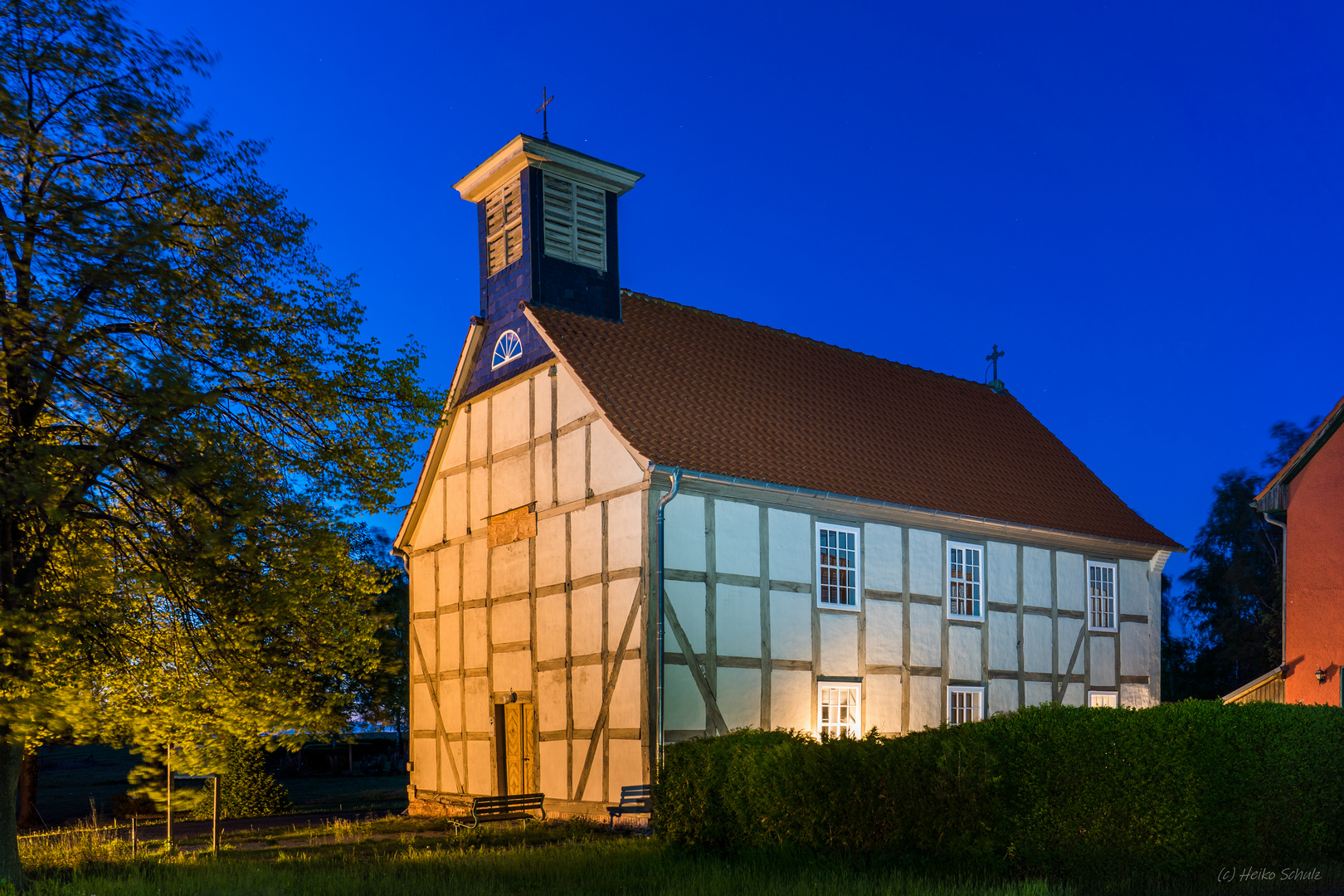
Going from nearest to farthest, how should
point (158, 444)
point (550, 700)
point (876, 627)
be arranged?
point (158, 444)
point (550, 700)
point (876, 627)

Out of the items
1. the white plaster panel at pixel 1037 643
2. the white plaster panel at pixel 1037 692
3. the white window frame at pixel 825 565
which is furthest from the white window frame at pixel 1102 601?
the white window frame at pixel 825 565

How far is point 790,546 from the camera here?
1922 centimetres

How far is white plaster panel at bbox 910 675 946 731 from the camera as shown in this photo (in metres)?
20.5

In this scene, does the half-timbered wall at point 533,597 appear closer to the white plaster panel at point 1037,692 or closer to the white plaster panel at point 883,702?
the white plaster panel at point 883,702

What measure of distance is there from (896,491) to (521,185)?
9.13 m

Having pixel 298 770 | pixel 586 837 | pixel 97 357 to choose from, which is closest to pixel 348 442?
pixel 97 357

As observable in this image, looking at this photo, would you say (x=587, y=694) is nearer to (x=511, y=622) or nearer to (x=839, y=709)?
(x=511, y=622)

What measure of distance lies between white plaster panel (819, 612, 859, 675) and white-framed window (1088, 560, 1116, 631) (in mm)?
7108

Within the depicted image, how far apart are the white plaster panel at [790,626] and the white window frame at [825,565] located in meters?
0.35

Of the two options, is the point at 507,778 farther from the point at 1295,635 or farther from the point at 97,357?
the point at 1295,635

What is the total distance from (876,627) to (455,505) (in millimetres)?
8755

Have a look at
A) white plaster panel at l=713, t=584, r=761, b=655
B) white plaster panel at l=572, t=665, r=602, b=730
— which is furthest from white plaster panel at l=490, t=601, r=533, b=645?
white plaster panel at l=713, t=584, r=761, b=655

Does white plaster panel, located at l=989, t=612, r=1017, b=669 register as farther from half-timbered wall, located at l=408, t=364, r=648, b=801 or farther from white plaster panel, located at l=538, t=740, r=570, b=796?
white plaster panel, located at l=538, t=740, r=570, b=796

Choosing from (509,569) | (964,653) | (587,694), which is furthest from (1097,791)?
(509,569)
